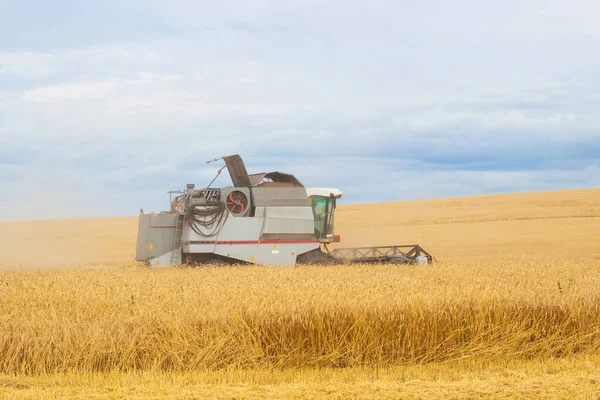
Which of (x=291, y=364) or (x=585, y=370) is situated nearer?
(x=585, y=370)

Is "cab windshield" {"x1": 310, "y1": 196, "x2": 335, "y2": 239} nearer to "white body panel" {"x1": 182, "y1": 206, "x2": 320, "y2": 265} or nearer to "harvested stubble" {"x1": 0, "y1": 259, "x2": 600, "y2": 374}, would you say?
"white body panel" {"x1": 182, "y1": 206, "x2": 320, "y2": 265}

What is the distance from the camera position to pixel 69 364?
6906 millimetres

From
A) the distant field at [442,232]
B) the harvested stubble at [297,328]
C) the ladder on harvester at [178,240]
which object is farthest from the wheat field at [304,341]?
the distant field at [442,232]

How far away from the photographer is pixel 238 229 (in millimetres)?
16969

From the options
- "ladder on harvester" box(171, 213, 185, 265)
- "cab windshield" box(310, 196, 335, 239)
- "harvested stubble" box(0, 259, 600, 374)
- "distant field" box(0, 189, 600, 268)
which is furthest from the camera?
"distant field" box(0, 189, 600, 268)

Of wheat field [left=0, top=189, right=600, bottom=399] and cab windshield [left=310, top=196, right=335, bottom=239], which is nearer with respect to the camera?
wheat field [left=0, top=189, right=600, bottom=399]

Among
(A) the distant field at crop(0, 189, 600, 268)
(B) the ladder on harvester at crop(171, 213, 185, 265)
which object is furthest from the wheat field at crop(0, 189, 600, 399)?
(A) the distant field at crop(0, 189, 600, 268)

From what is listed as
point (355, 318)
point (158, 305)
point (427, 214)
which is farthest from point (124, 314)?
point (427, 214)

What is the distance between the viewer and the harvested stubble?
7008 mm

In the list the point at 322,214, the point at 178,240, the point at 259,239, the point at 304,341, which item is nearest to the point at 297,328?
the point at 304,341

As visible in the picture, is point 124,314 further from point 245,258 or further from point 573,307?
point 245,258

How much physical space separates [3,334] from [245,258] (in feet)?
32.9

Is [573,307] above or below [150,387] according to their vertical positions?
above

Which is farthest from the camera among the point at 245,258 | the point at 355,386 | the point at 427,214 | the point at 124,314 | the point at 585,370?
the point at 427,214
